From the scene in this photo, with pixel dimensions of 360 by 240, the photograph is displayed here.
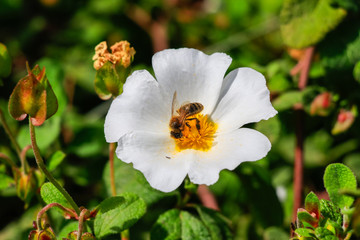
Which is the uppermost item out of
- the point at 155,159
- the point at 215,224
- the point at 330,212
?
the point at 155,159

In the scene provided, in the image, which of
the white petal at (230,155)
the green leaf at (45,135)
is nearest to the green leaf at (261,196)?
the white petal at (230,155)

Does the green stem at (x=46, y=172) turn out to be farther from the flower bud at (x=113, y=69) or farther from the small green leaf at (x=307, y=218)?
the small green leaf at (x=307, y=218)

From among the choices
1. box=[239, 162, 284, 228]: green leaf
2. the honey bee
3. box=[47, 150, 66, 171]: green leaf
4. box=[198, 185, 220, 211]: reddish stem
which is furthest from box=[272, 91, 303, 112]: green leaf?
box=[47, 150, 66, 171]: green leaf

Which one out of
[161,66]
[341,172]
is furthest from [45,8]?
[341,172]

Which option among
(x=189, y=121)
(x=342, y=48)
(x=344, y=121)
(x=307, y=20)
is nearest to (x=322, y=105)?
(x=344, y=121)

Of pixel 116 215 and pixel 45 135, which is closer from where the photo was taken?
pixel 116 215

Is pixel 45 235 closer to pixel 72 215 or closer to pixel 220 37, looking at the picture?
pixel 72 215

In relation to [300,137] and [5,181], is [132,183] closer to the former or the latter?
[5,181]
